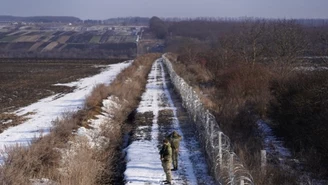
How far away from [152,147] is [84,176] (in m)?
5.60

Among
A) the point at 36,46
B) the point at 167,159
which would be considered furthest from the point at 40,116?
the point at 36,46

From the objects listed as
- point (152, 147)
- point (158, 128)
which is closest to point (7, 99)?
point (158, 128)

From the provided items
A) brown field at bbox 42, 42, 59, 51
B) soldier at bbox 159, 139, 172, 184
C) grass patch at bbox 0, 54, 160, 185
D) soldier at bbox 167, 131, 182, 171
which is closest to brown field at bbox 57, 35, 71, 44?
brown field at bbox 42, 42, 59, 51

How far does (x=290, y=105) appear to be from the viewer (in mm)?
16375

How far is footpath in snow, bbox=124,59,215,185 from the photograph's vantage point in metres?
12.4

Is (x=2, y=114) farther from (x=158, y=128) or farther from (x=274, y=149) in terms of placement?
(x=274, y=149)

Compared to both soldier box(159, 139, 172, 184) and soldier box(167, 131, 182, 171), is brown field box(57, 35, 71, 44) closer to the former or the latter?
soldier box(167, 131, 182, 171)

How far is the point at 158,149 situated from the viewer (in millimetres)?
15781

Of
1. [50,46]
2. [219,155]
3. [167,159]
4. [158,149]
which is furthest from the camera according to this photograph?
[50,46]

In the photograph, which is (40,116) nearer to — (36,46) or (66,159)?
(66,159)

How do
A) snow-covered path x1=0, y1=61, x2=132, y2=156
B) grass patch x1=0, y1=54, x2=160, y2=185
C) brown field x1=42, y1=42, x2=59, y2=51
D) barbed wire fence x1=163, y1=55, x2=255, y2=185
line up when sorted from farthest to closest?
brown field x1=42, y1=42, x2=59, y2=51
snow-covered path x1=0, y1=61, x2=132, y2=156
grass patch x1=0, y1=54, x2=160, y2=185
barbed wire fence x1=163, y1=55, x2=255, y2=185

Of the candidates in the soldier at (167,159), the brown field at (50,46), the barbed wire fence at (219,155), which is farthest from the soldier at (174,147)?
the brown field at (50,46)

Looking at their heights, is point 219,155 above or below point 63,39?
above

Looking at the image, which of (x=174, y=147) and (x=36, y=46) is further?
(x=36, y=46)
